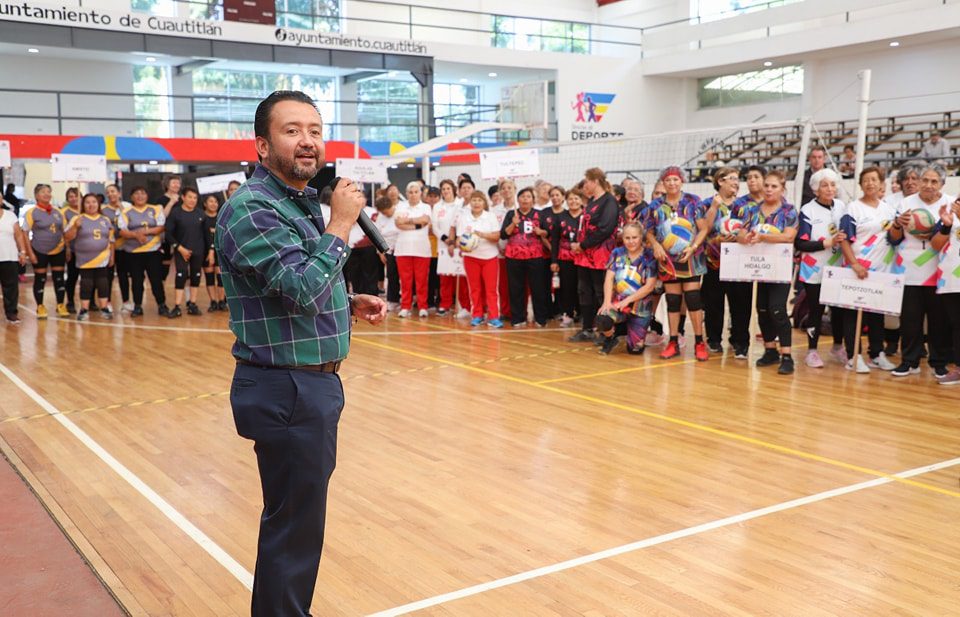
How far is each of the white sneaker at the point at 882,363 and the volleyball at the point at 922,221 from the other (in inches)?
47.5

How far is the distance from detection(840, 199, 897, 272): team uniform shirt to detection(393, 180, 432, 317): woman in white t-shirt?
5.24 m

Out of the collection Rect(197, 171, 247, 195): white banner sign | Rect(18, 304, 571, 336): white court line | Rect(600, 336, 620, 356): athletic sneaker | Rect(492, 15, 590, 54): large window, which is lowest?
Rect(18, 304, 571, 336): white court line

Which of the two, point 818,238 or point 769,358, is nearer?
point 818,238

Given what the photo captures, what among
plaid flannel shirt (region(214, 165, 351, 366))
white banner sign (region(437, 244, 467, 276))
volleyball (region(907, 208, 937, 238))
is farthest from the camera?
white banner sign (region(437, 244, 467, 276))

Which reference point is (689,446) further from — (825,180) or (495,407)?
(825,180)

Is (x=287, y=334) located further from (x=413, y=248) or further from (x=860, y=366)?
(x=413, y=248)

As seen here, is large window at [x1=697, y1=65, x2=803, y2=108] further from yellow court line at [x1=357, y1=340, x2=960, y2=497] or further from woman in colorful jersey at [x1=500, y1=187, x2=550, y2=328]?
yellow court line at [x1=357, y1=340, x2=960, y2=497]

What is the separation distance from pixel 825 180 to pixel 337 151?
533 inches

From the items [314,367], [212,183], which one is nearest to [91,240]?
[212,183]

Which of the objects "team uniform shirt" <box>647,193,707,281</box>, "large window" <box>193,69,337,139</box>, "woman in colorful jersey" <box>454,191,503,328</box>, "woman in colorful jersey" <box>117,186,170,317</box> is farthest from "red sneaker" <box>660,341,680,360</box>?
"large window" <box>193,69,337,139</box>

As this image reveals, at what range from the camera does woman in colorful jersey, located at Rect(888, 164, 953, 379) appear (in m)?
6.71

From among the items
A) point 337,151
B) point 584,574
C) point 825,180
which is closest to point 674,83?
point 337,151

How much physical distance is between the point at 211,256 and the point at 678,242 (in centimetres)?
659

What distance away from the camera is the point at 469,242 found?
980 centimetres
